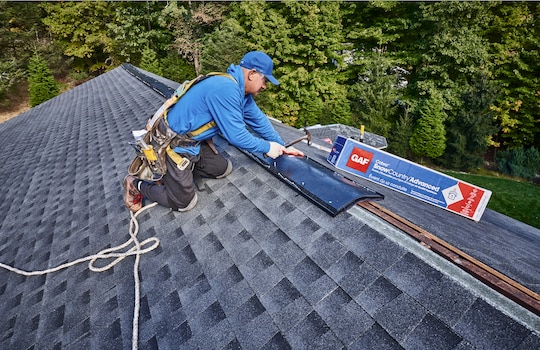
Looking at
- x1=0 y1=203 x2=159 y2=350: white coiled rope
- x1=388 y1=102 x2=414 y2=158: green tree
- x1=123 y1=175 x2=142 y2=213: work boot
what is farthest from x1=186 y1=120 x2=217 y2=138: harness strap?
x1=388 y1=102 x2=414 y2=158: green tree

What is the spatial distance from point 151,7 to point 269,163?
37.5m

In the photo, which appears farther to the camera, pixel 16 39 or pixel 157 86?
pixel 16 39

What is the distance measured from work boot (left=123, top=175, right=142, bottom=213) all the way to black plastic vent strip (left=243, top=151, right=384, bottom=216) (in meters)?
1.63

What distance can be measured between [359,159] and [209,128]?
10.1 feet

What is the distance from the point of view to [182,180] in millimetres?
3455

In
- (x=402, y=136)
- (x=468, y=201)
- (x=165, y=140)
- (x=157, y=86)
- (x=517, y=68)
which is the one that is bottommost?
(x=402, y=136)

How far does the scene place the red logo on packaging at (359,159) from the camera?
213 inches

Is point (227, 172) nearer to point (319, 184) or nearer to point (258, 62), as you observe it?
point (319, 184)

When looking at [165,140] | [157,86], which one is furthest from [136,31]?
[165,140]

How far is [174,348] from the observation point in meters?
2.15

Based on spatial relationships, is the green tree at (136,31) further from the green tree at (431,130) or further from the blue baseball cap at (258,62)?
the blue baseball cap at (258,62)

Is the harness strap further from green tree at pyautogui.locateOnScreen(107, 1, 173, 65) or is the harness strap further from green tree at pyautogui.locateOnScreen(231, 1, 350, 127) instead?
green tree at pyautogui.locateOnScreen(107, 1, 173, 65)

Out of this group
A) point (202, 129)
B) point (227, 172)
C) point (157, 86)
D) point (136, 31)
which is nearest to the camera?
point (202, 129)

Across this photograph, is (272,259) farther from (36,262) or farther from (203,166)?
(36,262)
